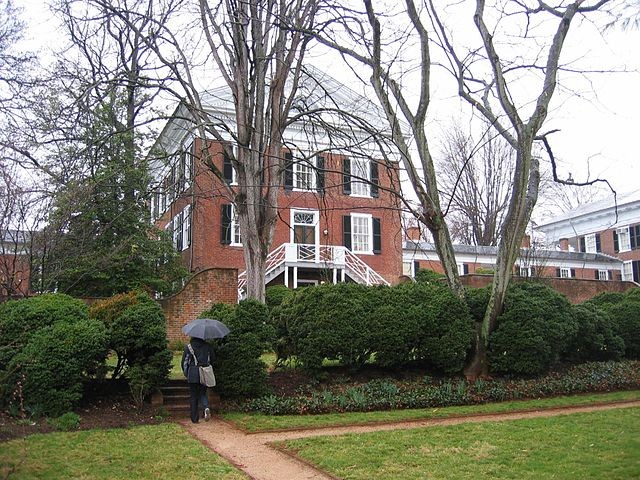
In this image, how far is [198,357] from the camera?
10125 mm

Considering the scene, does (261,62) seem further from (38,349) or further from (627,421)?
(627,421)

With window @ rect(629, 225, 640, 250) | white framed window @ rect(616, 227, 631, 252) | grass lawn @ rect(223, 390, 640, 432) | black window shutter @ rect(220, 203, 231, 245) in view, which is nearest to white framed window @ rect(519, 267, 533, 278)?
black window shutter @ rect(220, 203, 231, 245)

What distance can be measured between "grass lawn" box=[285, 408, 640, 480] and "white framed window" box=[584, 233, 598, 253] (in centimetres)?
4235

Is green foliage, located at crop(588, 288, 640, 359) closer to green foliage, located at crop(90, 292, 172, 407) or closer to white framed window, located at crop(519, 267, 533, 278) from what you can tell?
white framed window, located at crop(519, 267, 533, 278)

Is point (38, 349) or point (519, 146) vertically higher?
point (519, 146)

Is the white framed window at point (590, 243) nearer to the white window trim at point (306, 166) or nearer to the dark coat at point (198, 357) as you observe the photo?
the white window trim at point (306, 166)

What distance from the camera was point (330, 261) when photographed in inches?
1091

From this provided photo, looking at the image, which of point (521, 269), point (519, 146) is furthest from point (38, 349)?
point (521, 269)

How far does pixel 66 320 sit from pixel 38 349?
3.17 feet

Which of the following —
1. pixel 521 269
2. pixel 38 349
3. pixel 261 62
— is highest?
pixel 261 62

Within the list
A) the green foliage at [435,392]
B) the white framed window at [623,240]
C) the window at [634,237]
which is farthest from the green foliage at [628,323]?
the white framed window at [623,240]

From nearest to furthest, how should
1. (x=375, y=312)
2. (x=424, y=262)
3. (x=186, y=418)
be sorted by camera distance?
(x=186, y=418) → (x=375, y=312) → (x=424, y=262)

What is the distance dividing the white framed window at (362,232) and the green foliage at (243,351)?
798 inches

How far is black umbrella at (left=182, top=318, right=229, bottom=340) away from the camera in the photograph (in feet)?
33.2
